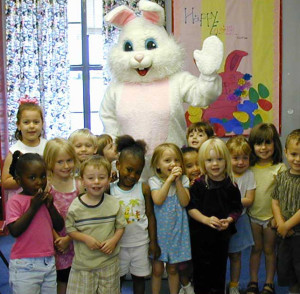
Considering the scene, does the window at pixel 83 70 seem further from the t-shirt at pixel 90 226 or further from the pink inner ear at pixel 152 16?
the t-shirt at pixel 90 226

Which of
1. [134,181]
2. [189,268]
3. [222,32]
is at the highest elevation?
[222,32]

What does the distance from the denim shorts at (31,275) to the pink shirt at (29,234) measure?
0.10ft

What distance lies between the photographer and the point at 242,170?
2201mm

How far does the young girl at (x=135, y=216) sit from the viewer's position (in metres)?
1.95

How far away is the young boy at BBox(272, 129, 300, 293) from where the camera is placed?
200 centimetres

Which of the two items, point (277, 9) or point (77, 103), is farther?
point (77, 103)

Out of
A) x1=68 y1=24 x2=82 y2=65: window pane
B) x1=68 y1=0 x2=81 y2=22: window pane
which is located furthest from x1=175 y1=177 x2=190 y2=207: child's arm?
x1=68 y1=0 x2=81 y2=22: window pane

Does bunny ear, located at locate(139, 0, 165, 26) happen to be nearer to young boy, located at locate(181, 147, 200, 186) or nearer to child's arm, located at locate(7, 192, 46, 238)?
young boy, located at locate(181, 147, 200, 186)

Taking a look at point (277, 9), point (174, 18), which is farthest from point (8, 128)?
point (277, 9)

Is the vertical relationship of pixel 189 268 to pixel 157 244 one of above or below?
below

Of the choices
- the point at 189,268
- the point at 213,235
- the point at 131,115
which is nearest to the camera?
the point at 213,235

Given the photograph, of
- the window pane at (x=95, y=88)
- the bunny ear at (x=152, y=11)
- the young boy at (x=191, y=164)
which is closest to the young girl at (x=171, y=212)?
the young boy at (x=191, y=164)

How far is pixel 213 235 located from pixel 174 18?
2588 millimetres

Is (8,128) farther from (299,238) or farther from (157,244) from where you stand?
(299,238)
